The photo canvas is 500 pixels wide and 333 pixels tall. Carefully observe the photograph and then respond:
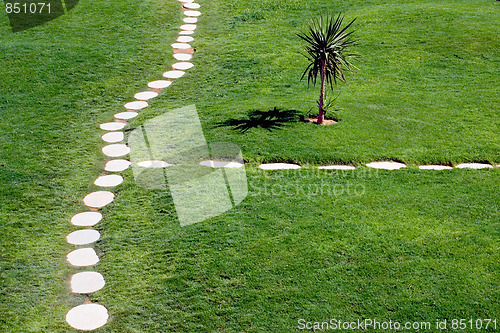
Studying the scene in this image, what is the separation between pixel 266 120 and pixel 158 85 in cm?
348

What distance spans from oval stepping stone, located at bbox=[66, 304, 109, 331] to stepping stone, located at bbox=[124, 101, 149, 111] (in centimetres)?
626

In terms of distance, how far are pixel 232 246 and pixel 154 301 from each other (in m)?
1.48

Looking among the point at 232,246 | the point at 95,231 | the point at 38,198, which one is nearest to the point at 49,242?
the point at 95,231

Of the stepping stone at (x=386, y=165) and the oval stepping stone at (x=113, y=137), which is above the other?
the oval stepping stone at (x=113, y=137)

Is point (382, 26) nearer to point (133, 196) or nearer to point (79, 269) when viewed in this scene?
point (133, 196)

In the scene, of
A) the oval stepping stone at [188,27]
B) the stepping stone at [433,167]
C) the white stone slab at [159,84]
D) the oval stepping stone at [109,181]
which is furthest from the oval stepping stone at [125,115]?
the stepping stone at [433,167]

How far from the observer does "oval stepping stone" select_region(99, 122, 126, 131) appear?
11719 mm

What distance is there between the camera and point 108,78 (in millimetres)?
13773

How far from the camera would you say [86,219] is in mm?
8961

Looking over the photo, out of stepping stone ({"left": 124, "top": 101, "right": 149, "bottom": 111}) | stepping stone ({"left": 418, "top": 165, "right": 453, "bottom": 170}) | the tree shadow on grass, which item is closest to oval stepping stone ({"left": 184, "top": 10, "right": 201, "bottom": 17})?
stepping stone ({"left": 124, "top": 101, "right": 149, "bottom": 111})

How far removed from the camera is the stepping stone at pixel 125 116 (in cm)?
1212

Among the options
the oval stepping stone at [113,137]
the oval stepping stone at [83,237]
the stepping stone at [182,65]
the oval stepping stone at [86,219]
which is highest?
the stepping stone at [182,65]

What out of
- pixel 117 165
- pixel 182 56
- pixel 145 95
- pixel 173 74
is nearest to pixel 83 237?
pixel 117 165

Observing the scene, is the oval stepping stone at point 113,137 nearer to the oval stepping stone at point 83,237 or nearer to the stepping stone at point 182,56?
the oval stepping stone at point 83,237
